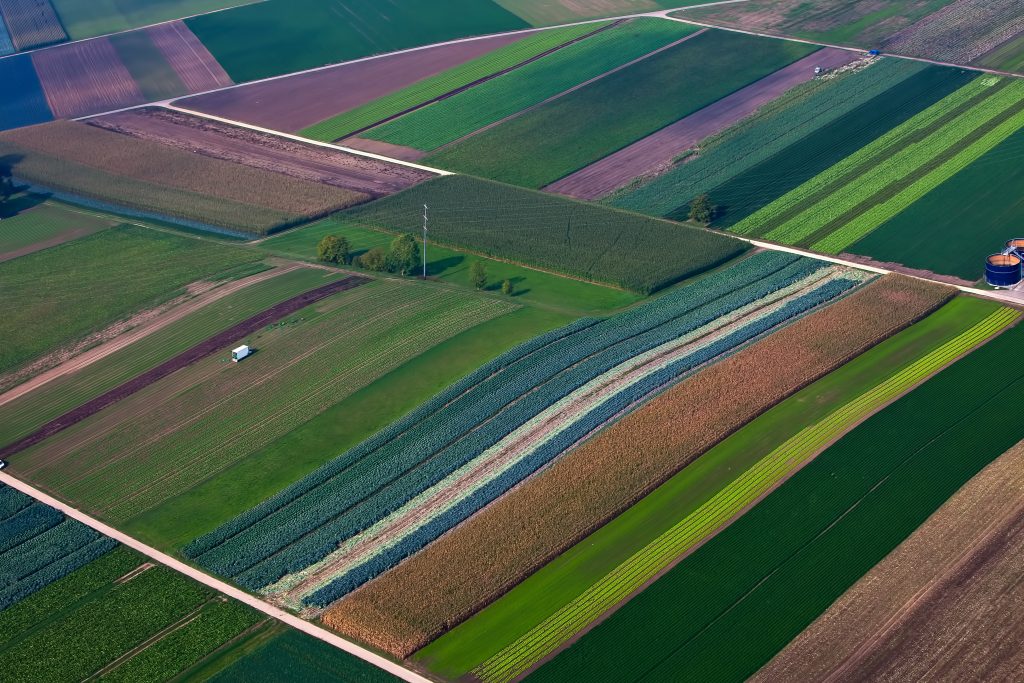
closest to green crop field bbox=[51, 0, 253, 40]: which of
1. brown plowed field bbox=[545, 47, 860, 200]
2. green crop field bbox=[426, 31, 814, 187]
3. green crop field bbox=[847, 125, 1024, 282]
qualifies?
green crop field bbox=[426, 31, 814, 187]

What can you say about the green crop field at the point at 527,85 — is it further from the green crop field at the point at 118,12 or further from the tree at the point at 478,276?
the green crop field at the point at 118,12

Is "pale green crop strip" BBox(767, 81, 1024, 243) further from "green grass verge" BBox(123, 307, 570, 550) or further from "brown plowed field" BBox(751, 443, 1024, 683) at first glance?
"brown plowed field" BBox(751, 443, 1024, 683)

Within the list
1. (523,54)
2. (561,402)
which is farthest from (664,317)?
(523,54)

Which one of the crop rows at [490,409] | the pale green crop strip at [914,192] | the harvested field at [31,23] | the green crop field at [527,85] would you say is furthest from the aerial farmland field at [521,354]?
the harvested field at [31,23]

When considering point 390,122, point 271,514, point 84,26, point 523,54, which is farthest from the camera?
point 84,26

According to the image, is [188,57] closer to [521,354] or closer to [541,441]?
[521,354]

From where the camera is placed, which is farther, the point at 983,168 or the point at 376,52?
the point at 376,52

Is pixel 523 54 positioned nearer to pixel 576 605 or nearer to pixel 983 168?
pixel 983 168
